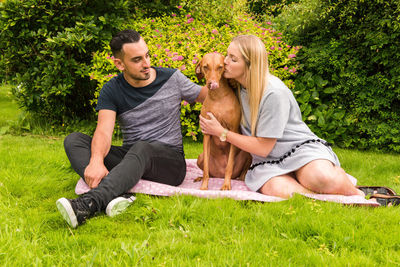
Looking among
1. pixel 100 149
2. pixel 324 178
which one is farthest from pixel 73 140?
pixel 324 178

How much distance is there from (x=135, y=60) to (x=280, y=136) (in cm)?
154

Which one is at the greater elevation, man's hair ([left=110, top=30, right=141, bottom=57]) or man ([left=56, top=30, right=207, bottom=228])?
man's hair ([left=110, top=30, right=141, bottom=57])

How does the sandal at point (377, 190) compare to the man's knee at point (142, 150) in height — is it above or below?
below

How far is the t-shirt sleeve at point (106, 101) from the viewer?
11.0 ft

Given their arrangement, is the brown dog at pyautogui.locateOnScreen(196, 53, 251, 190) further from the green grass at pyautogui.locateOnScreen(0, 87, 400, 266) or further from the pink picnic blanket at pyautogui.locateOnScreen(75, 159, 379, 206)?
the green grass at pyautogui.locateOnScreen(0, 87, 400, 266)

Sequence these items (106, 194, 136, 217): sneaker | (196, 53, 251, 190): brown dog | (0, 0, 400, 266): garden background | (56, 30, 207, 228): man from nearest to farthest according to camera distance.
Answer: (0, 0, 400, 266): garden background < (106, 194, 136, 217): sneaker < (56, 30, 207, 228): man < (196, 53, 251, 190): brown dog

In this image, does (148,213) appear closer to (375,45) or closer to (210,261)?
(210,261)

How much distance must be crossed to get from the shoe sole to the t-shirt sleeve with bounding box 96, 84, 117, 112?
1.15 meters

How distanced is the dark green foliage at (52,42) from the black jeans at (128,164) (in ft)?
8.74

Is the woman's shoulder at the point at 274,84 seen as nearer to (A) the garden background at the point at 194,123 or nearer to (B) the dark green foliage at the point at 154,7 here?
(A) the garden background at the point at 194,123

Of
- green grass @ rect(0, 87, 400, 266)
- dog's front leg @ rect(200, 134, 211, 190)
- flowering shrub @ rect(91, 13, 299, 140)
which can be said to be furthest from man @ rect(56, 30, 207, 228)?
flowering shrub @ rect(91, 13, 299, 140)

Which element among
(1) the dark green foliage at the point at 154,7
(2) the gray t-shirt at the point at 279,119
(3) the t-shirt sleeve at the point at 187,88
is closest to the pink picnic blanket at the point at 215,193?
(2) the gray t-shirt at the point at 279,119

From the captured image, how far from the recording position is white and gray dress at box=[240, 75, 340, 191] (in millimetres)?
3012

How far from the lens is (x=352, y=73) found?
5598 millimetres
